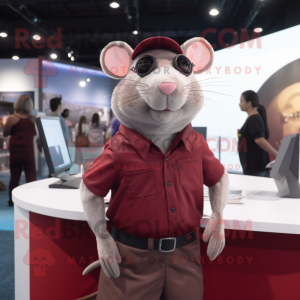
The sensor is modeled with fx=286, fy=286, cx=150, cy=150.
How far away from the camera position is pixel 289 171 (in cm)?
147

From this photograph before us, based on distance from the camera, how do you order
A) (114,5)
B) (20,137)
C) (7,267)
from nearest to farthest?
(7,267) → (20,137) → (114,5)

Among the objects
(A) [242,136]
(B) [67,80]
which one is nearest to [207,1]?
(B) [67,80]

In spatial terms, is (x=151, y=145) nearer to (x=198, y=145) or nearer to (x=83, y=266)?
(x=198, y=145)

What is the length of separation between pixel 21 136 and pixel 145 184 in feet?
10.6

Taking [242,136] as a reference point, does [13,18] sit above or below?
above

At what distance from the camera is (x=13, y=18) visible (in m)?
6.66

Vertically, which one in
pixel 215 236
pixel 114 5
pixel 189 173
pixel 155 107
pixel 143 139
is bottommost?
pixel 215 236

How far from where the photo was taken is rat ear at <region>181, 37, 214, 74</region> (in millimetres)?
1079

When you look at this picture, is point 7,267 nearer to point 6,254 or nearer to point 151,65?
point 6,254

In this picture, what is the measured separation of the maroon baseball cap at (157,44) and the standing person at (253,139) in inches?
73.3

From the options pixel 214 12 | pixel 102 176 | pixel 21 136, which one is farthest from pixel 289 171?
pixel 214 12

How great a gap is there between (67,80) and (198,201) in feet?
18.8

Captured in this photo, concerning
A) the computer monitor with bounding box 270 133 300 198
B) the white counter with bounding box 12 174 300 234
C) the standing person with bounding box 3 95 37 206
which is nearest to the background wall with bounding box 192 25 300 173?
the standing person with bounding box 3 95 37 206

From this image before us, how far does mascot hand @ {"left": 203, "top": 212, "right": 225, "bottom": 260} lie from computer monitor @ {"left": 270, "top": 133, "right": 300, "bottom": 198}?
65 cm
